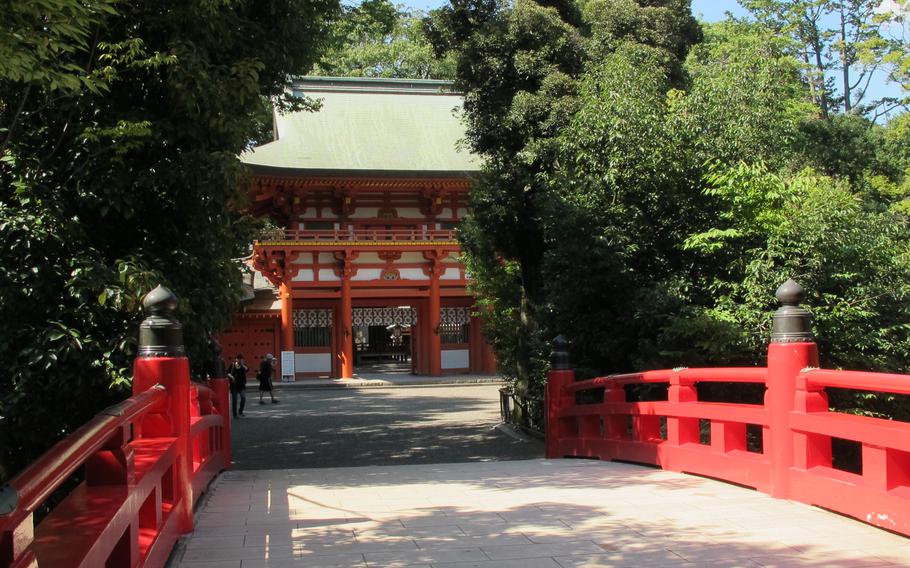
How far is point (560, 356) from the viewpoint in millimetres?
9398

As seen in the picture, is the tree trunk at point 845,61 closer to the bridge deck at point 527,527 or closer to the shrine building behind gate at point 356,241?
the shrine building behind gate at point 356,241

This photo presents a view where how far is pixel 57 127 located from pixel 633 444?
5.72 metres

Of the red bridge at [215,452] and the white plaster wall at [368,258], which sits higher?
the white plaster wall at [368,258]

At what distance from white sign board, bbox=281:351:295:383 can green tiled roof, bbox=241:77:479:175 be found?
5.74m

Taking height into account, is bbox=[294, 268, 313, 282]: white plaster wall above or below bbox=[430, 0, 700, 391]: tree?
below

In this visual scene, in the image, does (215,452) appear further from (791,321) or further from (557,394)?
(791,321)

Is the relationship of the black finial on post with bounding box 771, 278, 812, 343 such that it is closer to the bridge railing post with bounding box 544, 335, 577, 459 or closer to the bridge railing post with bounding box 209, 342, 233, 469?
the bridge railing post with bounding box 544, 335, 577, 459

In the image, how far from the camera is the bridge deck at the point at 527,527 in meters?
3.99

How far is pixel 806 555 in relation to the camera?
3947 millimetres

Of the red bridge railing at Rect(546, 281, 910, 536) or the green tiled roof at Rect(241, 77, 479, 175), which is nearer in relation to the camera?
the red bridge railing at Rect(546, 281, 910, 536)

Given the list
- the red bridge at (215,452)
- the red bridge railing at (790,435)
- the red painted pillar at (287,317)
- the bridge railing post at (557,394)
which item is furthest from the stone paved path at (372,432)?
the red bridge railing at (790,435)

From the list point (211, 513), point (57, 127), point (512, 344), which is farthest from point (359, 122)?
point (211, 513)

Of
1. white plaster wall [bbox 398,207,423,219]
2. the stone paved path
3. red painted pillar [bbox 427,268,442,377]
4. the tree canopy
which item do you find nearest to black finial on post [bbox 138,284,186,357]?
the tree canopy

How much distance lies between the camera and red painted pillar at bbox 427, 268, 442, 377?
28.0 metres
